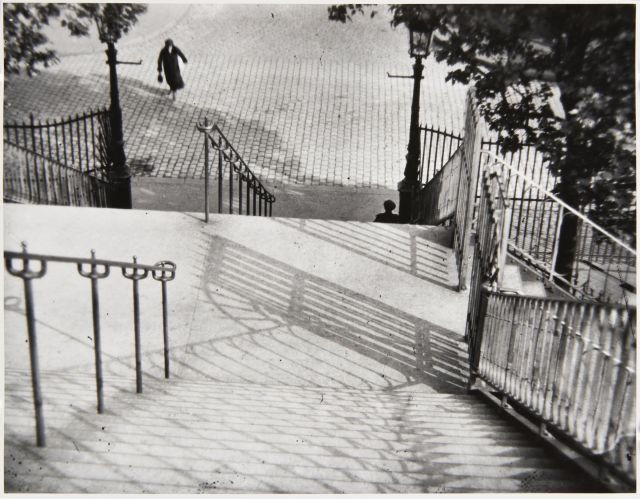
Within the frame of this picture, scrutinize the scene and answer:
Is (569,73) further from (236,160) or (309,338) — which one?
(236,160)

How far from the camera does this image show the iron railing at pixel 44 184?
25.4 feet

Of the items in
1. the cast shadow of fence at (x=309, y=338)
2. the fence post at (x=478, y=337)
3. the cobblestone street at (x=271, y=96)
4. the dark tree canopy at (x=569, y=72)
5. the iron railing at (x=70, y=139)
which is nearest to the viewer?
the dark tree canopy at (x=569, y=72)

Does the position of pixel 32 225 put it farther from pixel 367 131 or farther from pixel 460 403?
pixel 367 131

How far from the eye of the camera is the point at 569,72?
4145 millimetres

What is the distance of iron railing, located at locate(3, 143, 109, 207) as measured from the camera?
7.73 m

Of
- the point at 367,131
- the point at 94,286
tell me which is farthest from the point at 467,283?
the point at 367,131

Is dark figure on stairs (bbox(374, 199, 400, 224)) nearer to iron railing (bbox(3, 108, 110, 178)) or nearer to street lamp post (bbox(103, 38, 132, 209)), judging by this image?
street lamp post (bbox(103, 38, 132, 209))

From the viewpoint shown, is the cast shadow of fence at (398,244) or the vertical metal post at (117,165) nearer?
the cast shadow of fence at (398,244)

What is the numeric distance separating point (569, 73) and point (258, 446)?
2838 mm

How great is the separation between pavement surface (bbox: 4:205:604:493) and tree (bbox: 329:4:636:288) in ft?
5.48

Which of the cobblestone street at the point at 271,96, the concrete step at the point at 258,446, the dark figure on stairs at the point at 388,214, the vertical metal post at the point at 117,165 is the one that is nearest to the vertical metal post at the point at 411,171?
the dark figure on stairs at the point at 388,214

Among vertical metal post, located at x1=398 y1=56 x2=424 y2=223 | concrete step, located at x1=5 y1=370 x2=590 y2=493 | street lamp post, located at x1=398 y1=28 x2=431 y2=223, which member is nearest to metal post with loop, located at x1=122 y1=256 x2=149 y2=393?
concrete step, located at x1=5 y1=370 x2=590 y2=493

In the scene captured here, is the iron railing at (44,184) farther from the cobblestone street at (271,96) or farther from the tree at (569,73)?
the tree at (569,73)

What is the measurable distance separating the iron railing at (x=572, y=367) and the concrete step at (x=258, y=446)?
23 centimetres
